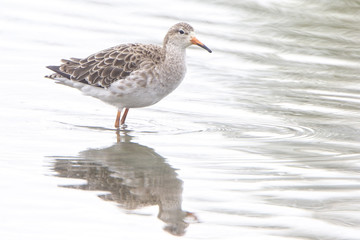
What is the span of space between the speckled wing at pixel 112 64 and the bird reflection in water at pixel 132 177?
1587 mm

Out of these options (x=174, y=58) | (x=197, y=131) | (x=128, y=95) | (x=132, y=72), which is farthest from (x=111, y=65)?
(x=197, y=131)

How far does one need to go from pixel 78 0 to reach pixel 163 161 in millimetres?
9463

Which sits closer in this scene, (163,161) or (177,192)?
(177,192)

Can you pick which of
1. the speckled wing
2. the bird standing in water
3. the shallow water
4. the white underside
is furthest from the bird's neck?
the shallow water

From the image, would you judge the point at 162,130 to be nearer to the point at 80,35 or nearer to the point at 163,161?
the point at 163,161

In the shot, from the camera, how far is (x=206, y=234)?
698 cm

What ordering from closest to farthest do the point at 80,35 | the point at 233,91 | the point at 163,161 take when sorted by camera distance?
1. the point at 163,161
2. the point at 233,91
3. the point at 80,35

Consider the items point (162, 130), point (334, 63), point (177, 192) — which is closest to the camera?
point (177, 192)

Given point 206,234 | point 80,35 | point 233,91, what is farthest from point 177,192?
point 80,35

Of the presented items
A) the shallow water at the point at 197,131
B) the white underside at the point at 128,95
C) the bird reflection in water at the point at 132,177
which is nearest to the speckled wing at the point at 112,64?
the white underside at the point at 128,95

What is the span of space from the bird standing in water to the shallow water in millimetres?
398

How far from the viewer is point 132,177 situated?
852 centimetres

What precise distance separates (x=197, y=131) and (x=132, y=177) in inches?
93.2

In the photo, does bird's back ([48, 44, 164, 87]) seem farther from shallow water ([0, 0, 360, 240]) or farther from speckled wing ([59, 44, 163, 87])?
shallow water ([0, 0, 360, 240])
